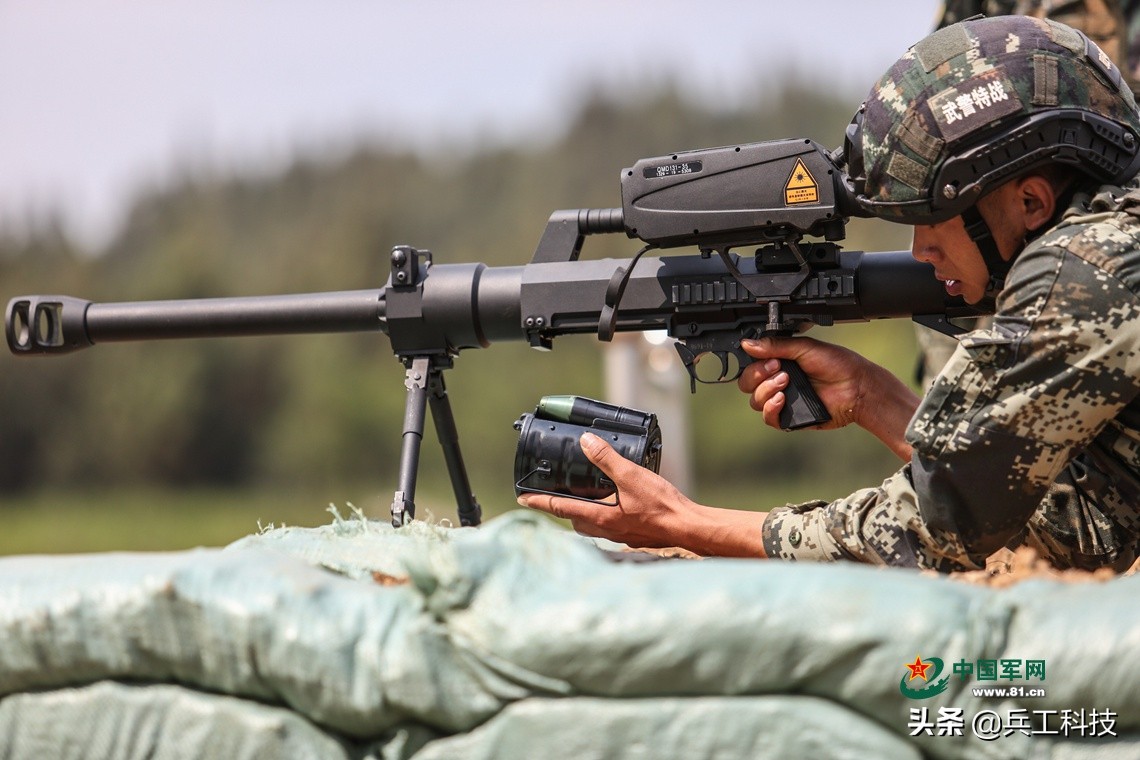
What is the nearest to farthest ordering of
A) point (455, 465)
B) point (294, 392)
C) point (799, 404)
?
1. point (799, 404)
2. point (455, 465)
3. point (294, 392)

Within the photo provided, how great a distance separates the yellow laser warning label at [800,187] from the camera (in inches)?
114

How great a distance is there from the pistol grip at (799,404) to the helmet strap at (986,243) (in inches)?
23.7

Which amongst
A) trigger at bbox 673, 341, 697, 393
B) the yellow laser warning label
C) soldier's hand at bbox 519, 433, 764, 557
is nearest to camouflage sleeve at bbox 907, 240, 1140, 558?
soldier's hand at bbox 519, 433, 764, 557

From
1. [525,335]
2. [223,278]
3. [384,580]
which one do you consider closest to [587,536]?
[525,335]

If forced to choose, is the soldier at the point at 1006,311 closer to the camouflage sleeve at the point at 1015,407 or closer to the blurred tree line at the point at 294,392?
the camouflage sleeve at the point at 1015,407

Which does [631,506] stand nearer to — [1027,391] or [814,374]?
[814,374]

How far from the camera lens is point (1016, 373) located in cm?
229

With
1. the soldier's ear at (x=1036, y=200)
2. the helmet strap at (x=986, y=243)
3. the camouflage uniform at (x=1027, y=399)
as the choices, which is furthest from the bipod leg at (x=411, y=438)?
the soldier's ear at (x=1036, y=200)

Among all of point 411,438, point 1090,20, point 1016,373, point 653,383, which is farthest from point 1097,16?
point 653,383

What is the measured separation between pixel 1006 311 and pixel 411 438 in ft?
5.37

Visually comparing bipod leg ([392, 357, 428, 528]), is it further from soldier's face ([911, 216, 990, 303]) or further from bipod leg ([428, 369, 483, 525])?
soldier's face ([911, 216, 990, 303])

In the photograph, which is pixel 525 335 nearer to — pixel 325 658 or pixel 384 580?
pixel 384 580

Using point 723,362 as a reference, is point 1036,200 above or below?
above

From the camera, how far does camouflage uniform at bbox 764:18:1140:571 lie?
228 centimetres
